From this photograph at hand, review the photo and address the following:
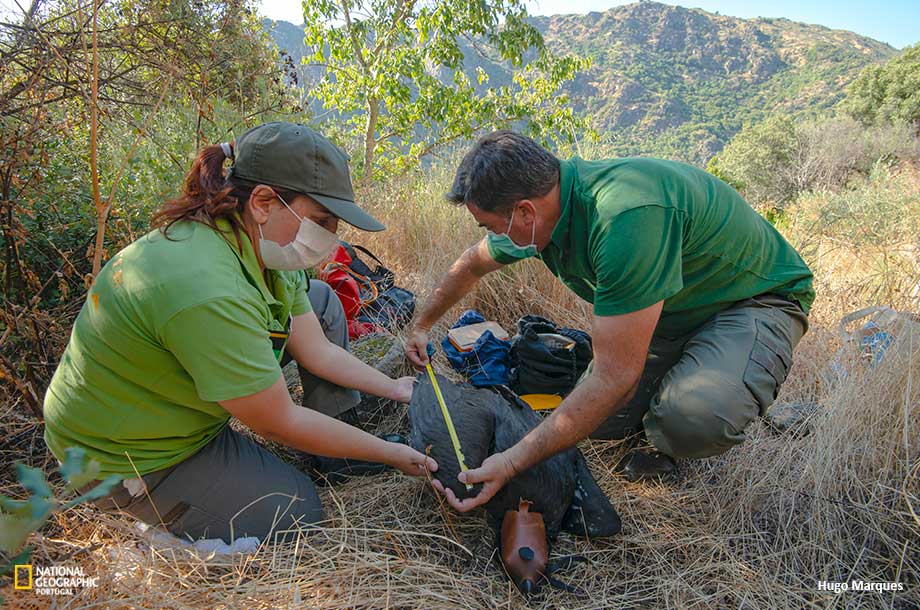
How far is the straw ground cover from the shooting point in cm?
149

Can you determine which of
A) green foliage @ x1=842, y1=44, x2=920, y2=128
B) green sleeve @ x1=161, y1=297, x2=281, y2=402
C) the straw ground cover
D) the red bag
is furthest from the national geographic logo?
green foliage @ x1=842, y1=44, x2=920, y2=128

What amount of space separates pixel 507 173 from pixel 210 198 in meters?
1.03

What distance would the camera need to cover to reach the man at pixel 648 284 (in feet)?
5.69

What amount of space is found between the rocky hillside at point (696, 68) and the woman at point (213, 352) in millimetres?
31047

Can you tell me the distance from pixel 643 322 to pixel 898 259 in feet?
10.2

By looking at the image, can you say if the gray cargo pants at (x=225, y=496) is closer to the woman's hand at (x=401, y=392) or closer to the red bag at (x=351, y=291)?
the woman's hand at (x=401, y=392)

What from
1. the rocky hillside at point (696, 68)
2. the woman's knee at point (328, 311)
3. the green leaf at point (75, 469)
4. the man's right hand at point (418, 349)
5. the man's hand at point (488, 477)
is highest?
the rocky hillside at point (696, 68)

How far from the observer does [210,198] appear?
154cm

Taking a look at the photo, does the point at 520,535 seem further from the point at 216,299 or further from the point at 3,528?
the point at 3,528

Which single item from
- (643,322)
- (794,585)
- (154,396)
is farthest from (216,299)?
(794,585)

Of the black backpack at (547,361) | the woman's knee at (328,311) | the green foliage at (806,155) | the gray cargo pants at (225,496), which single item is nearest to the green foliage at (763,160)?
the green foliage at (806,155)

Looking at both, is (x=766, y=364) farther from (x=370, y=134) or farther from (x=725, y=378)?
(x=370, y=134)

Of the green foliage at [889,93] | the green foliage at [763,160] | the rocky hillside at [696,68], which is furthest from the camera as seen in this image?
the rocky hillside at [696,68]

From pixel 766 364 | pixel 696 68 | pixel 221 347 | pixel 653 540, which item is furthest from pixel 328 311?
pixel 696 68
